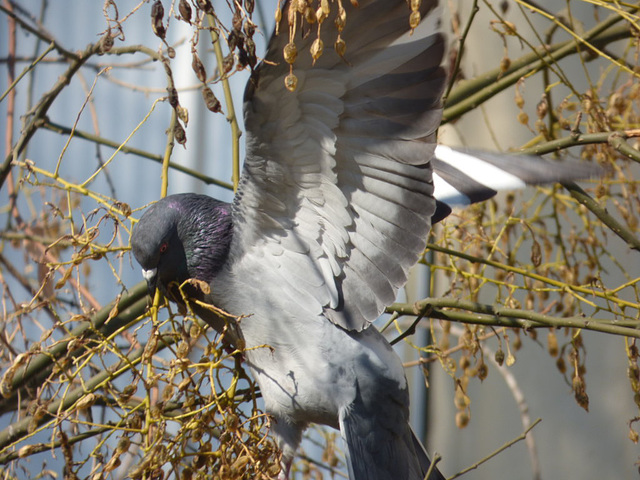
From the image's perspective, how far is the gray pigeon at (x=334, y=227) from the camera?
127 centimetres

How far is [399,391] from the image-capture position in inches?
59.1

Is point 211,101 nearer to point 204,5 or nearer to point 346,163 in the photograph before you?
point 204,5

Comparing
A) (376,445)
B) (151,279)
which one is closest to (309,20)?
(151,279)

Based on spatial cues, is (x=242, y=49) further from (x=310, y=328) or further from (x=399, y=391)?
(x=399, y=391)

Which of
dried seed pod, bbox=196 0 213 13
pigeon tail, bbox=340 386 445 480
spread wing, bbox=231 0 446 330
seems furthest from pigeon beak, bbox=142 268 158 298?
dried seed pod, bbox=196 0 213 13

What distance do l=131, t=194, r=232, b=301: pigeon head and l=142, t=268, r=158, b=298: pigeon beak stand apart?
2 centimetres

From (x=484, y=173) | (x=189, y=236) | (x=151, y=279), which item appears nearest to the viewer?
(x=151, y=279)

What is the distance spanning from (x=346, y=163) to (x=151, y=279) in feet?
1.23

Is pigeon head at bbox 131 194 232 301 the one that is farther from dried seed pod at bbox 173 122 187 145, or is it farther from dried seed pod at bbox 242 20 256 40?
dried seed pod at bbox 242 20 256 40

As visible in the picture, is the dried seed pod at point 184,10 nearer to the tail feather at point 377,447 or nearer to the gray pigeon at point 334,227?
the gray pigeon at point 334,227

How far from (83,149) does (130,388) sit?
1.88m

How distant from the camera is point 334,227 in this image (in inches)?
55.1

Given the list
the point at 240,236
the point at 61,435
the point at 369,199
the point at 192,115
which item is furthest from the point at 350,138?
the point at 192,115

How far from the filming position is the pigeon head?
139cm
